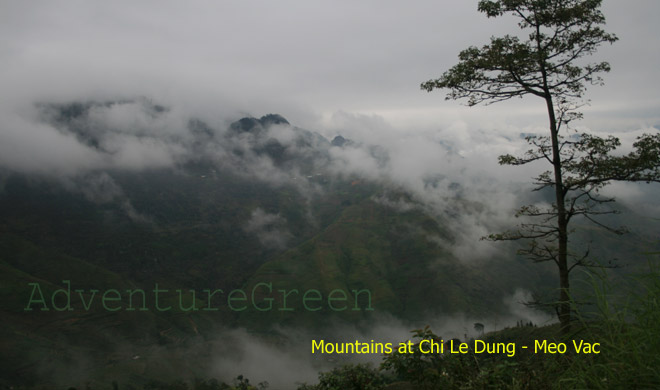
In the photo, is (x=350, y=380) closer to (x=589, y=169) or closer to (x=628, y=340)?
(x=628, y=340)

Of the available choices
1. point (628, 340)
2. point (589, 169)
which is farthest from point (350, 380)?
point (589, 169)

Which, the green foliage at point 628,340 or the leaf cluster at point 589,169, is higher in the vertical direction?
the leaf cluster at point 589,169

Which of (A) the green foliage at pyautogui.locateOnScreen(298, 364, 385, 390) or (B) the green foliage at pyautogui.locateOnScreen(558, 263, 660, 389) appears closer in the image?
(B) the green foliage at pyautogui.locateOnScreen(558, 263, 660, 389)

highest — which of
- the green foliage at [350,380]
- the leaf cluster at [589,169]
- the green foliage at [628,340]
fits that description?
the leaf cluster at [589,169]

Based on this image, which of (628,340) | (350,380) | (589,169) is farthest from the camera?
(589,169)

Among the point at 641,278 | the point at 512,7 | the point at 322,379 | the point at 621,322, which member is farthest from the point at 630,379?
the point at 512,7

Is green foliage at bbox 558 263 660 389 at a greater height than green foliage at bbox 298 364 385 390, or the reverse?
green foliage at bbox 558 263 660 389

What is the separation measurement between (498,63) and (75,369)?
24453cm

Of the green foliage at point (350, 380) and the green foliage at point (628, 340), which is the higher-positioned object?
the green foliage at point (628, 340)

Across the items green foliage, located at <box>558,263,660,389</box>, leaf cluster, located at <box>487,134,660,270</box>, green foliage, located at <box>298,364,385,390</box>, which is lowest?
green foliage, located at <box>298,364,385,390</box>

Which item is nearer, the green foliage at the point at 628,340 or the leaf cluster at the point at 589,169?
the green foliage at the point at 628,340

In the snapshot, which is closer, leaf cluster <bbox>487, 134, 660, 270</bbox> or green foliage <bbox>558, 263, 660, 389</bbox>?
green foliage <bbox>558, 263, 660, 389</bbox>

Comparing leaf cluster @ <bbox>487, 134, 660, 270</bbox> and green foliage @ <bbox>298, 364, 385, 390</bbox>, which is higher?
leaf cluster @ <bbox>487, 134, 660, 270</bbox>

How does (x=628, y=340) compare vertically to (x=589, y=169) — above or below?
below
